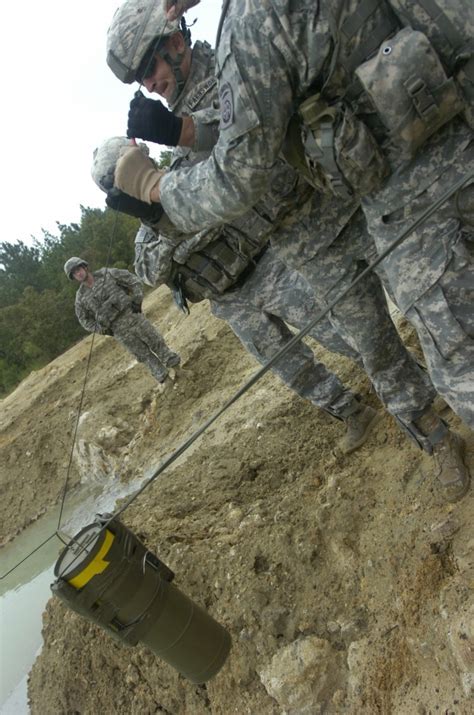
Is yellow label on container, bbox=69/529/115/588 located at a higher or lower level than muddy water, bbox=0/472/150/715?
higher

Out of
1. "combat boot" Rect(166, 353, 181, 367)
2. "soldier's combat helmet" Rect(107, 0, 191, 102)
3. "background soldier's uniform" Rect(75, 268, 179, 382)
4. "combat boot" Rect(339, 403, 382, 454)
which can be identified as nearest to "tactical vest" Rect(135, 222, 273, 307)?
"soldier's combat helmet" Rect(107, 0, 191, 102)

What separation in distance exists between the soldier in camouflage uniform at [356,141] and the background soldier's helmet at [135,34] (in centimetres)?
79

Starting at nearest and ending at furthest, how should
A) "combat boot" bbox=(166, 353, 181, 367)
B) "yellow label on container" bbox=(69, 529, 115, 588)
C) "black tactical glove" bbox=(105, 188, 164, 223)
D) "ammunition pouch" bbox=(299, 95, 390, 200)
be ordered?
1. "ammunition pouch" bbox=(299, 95, 390, 200)
2. "yellow label on container" bbox=(69, 529, 115, 588)
3. "black tactical glove" bbox=(105, 188, 164, 223)
4. "combat boot" bbox=(166, 353, 181, 367)

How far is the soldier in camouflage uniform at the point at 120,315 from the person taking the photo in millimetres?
7141

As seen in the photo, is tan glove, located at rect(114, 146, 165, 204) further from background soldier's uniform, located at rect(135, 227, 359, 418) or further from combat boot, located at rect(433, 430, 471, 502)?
combat boot, located at rect(433, 430, 471, 502)

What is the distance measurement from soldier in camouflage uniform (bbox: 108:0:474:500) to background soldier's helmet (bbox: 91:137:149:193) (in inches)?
32.0

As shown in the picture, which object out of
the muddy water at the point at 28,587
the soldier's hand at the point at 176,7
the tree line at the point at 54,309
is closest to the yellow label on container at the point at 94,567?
the muddy water at the point at 28,587

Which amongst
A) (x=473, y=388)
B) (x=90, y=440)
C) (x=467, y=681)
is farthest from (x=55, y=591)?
(x=90, y=440)

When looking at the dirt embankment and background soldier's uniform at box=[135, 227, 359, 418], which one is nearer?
the dirt embankment

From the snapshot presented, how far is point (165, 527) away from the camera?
11.5 ft

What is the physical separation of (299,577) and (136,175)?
194 centimetres

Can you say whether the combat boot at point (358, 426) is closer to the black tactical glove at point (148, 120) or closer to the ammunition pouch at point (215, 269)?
the ammunition pouch at point (215, 269)

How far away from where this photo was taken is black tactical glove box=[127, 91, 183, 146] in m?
2.00

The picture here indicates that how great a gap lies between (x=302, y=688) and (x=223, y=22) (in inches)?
94.7
